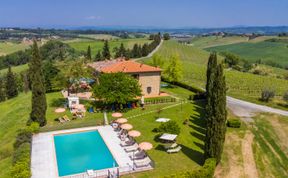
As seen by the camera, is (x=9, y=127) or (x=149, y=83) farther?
(x=149, y=83)

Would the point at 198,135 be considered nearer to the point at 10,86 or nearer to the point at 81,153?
the point at 81,153

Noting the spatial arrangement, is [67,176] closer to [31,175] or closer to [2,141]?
[31,175]

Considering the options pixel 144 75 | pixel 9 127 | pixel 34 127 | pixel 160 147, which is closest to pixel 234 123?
pixel 160 147

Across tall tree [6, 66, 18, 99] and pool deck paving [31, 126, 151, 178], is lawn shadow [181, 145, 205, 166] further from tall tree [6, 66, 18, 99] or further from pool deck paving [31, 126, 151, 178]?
tall tree [6, 66, 18, 99]

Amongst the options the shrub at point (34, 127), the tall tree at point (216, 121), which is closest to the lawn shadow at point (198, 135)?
the tall tree at point (216, 121)

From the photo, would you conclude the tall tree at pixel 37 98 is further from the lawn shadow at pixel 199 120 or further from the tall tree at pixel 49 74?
the tall tree at pixel 49 74

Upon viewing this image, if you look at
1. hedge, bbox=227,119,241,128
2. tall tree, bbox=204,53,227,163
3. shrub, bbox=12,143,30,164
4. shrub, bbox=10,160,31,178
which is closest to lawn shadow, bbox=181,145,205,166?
tall tree, bbox=204,53,227,163
